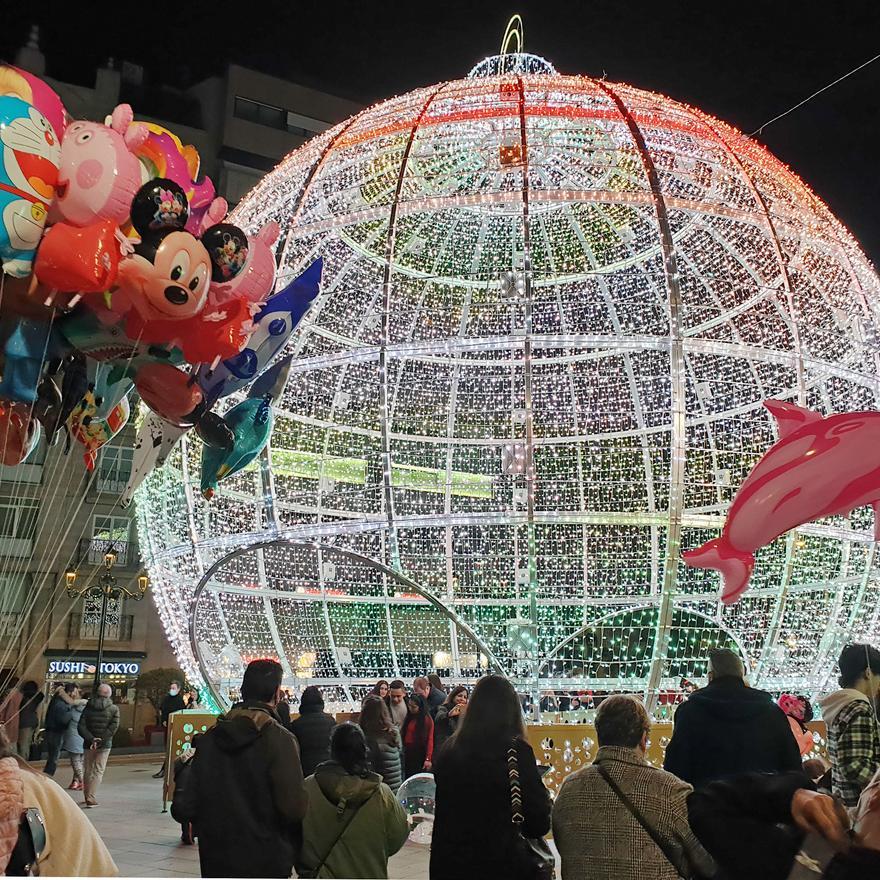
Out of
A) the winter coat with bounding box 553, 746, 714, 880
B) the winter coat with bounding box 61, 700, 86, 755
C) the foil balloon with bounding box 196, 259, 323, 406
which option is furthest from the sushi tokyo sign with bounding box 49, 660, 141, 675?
the winter coat with bounding box 553, 746, 714, 880

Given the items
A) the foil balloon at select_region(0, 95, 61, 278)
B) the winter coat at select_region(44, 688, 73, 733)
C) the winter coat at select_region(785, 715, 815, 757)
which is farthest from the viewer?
the winter coat at select_region(44, 688, 73, 733)

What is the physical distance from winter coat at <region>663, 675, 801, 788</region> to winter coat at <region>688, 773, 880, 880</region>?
150 cm

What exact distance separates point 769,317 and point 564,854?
5.48 meters

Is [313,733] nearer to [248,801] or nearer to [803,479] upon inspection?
[248,801]

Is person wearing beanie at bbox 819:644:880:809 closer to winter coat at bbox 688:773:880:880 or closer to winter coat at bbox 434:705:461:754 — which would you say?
winter coat at bbox 688:773:880:880

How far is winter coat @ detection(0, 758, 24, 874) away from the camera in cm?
244

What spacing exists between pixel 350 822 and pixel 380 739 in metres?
1.99

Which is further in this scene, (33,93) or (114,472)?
(114,472)

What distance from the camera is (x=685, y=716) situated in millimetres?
3453

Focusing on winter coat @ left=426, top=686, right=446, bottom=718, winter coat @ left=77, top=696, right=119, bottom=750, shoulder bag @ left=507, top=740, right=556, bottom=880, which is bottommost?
winter coat @ left=77, top=696, right=119, bottom=750

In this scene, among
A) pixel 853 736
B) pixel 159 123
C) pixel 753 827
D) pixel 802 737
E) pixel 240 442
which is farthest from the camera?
pixel 159 123

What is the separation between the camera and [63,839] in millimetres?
2531

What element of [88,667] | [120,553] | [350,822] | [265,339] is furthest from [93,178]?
[88,667]

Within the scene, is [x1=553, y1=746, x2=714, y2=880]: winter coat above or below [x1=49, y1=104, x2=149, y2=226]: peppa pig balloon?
below
